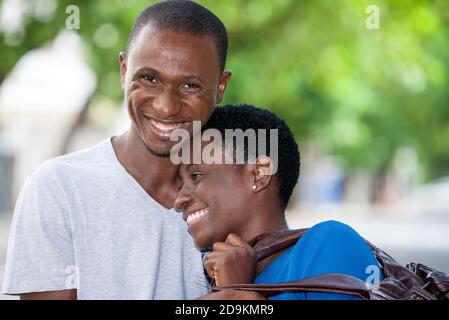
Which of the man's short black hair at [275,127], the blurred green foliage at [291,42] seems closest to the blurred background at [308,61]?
the blurred green foliage at [291,42]

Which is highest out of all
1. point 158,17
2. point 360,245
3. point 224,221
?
point 158,17

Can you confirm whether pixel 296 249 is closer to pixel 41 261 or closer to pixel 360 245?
pixel 360 245

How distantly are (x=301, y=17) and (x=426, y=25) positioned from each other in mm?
2331

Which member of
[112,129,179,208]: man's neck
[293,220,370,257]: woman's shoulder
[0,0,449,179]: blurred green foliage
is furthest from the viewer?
[0,0,449,179]: blurred green foliage

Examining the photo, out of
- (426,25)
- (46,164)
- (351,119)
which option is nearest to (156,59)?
(46,164)

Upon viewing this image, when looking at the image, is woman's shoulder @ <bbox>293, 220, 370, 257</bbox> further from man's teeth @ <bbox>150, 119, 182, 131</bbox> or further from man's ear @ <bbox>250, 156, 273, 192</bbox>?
man's teeth @ <bbox>150, 119, 182, 131</bbox>

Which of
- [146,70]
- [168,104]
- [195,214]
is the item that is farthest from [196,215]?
[146,70]

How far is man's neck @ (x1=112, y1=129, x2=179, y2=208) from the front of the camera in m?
2.94

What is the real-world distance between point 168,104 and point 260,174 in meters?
0.38

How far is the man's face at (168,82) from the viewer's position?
2751 mm

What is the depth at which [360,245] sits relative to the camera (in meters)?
2.32

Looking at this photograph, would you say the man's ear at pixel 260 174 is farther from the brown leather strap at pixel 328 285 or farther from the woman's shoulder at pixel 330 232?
the brown leather strap at pixel 328 285

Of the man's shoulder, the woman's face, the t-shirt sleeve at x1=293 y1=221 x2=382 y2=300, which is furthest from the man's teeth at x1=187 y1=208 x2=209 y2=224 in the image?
the t-shirt sleeve at x1=293 y1=221 x2=382 y2=300

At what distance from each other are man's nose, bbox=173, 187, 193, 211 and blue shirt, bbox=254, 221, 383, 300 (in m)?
0.51
